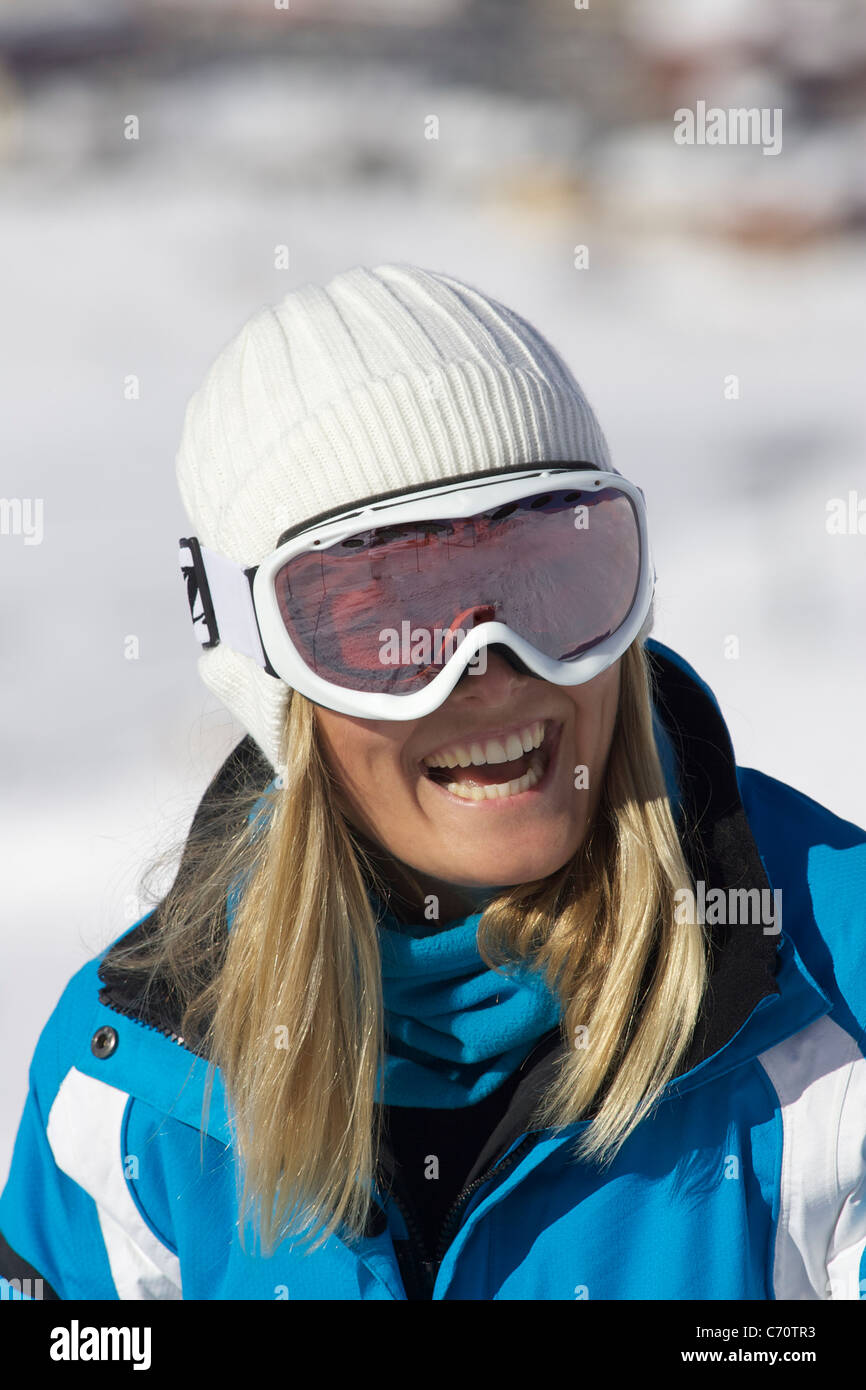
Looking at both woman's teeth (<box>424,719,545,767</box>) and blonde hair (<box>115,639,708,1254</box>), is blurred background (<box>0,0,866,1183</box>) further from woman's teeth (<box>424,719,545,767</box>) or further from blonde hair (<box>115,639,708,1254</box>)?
woman's teeth (<box>424,719,545,767</box>)

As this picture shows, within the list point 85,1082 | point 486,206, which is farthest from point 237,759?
point 486,206

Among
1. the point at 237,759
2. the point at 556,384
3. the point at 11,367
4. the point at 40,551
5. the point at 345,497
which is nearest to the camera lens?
the point at 345,497

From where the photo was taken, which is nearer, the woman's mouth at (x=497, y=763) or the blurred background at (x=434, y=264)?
the woman's mouth at (x=497, y=763)

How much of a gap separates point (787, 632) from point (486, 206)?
2.69m

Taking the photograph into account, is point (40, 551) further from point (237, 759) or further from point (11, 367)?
point (237, 759)

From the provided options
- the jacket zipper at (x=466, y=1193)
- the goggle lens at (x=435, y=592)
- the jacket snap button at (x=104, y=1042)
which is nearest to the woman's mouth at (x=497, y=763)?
the goggle lens at (x=435, y=592)

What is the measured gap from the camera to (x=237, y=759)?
80.5 inches

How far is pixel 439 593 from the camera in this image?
5.33ft

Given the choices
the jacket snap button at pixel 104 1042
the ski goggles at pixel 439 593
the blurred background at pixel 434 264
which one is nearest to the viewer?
the ski goggles at pixel 439 593

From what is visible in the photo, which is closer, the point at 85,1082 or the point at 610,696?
the point at 610,696

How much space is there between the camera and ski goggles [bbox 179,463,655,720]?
1594mm

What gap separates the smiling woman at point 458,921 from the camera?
1622mm

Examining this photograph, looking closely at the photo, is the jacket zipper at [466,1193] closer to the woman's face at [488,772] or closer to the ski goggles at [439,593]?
the woman's face at [488,772]

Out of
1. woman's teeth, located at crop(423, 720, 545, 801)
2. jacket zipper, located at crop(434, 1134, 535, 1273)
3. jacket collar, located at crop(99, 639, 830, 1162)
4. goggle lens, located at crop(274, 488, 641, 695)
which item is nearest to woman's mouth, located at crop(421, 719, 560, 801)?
woman's teeth, located at crop(423, 720, 545, 801)
